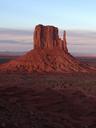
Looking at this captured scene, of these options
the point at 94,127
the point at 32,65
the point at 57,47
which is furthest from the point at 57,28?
the point at 94,127

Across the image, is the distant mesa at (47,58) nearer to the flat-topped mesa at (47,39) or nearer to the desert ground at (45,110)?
the flat-topped mesa at (47,39)

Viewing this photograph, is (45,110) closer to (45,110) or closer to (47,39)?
(45,110)

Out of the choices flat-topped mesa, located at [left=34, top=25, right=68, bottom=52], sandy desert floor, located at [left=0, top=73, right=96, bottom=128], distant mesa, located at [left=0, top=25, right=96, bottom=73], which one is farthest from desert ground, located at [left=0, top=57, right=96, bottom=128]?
flat-topped mesa, located at [left=34, top=25, right=68, bottom=52]

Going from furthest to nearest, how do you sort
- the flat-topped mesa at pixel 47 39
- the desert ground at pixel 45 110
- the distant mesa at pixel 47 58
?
the flat-topped mesa at pixel 47 39, the distant mesa at pixel 47 58, the desert ground at pixel 45 110

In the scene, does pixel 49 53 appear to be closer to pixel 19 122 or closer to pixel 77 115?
pixel 77 115

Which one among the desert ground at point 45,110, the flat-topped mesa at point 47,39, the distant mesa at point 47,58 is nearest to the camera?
the desert ground at point 45,110

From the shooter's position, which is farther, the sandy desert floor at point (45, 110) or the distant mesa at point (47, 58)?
the distant mesa at point (47, 58)

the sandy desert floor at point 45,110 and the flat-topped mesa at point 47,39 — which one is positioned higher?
the flat-topped mesa at point 47,39

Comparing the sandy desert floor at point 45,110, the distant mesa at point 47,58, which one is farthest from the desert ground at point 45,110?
the distant mesa at point 47,58

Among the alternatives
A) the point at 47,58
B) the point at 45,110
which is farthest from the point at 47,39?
the point at 45,110
